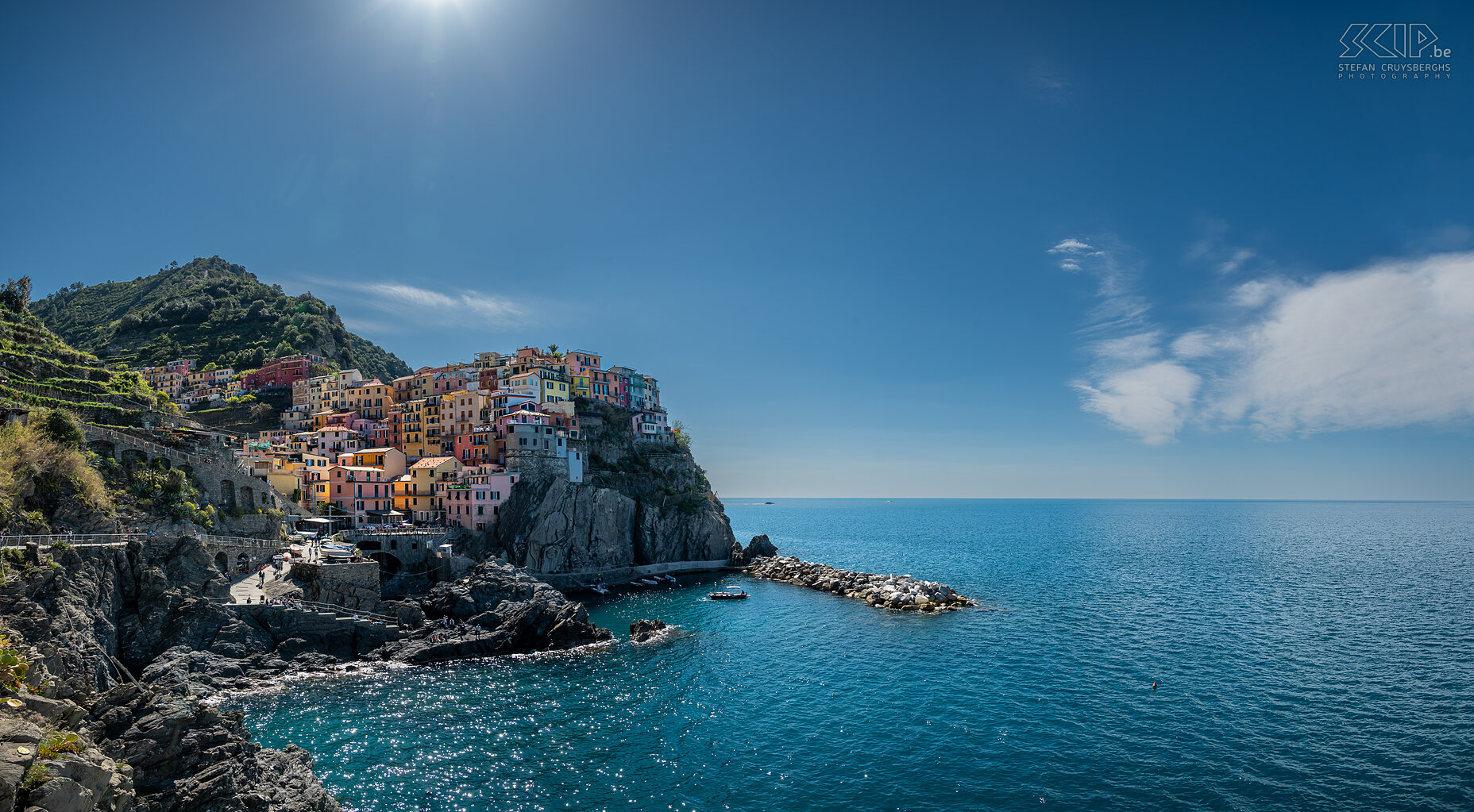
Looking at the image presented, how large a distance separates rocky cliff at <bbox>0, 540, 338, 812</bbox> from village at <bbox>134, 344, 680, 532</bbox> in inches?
1039

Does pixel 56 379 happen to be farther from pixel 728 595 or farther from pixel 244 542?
pixel 728 595

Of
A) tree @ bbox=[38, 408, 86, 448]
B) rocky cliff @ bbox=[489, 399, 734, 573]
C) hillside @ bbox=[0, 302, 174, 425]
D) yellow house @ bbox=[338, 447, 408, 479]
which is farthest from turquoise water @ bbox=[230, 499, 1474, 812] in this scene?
hillside @ bbox=[0, 302, 174, 425]

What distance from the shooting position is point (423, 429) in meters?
104

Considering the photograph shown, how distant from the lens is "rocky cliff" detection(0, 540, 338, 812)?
18484 millimetres

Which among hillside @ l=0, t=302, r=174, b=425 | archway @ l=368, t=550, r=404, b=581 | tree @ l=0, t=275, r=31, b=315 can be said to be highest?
tree @ l=0, t=275, r=31, b=315

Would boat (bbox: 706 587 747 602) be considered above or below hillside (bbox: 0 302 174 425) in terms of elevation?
below

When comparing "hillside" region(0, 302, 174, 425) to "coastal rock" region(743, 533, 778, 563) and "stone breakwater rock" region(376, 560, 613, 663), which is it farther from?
"coastal rock" region(743, 533, 778, 563)

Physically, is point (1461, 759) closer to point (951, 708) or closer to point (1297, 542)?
point (951, 708)

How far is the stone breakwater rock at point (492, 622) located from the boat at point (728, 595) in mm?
22609

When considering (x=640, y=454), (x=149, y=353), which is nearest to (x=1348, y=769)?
(x=640, y=454)

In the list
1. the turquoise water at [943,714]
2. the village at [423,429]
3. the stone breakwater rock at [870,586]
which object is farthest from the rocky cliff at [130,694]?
the stone breakwater rock at [870,586]

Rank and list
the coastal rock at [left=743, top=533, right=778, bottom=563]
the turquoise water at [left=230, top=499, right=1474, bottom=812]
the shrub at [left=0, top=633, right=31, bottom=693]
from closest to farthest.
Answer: the shrub at [left=0, top=633, right=31, bottom=693] → the turquoise water at [left=230, top=499, right=1474, bottom=812] → the coastal rock at [left=743, top=533, right=778, bottom=563]

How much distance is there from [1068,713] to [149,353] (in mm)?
189507

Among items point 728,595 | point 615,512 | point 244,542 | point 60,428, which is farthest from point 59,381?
point 728,595
